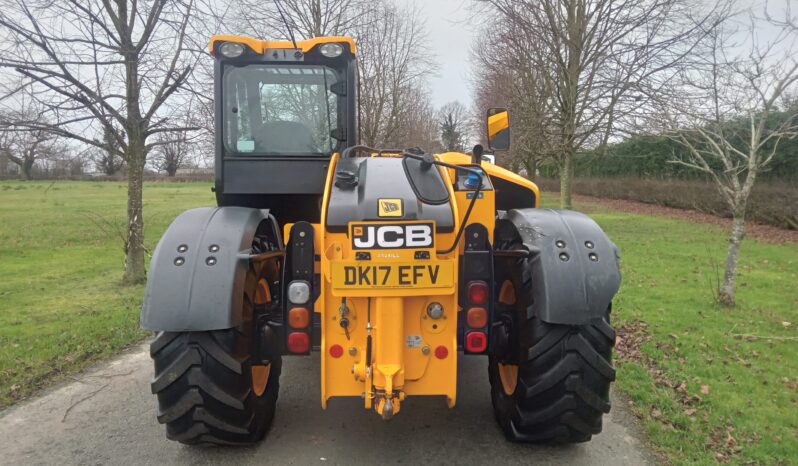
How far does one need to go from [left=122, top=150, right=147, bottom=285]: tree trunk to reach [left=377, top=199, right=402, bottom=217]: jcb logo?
6.34 m

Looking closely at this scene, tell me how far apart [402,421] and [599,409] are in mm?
1352

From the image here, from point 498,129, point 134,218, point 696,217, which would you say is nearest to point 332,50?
point 498,129

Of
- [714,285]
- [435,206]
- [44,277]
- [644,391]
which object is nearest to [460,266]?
[435,206]

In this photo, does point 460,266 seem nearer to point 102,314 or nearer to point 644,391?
point 644,391

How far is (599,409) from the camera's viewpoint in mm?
3107

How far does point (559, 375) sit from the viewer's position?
3.04 metres

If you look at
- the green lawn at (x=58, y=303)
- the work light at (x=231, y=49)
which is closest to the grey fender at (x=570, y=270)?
the work light at (x=231, y=49)

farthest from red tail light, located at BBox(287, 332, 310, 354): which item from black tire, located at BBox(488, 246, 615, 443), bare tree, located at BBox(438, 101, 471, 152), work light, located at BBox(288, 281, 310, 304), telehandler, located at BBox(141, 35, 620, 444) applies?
bare tree, located at BBox(438, 101, 471, 152)

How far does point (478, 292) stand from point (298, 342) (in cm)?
108

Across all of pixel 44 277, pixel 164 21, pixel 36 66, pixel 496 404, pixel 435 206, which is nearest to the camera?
pixel 435 206

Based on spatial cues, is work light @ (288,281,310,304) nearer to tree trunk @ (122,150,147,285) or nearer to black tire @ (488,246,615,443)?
black tire @ (488,246,615,443)

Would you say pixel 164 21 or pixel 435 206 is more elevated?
pixel 164 21

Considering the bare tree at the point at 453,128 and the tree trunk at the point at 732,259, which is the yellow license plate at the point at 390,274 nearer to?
the tree trunk at the point at 732,259

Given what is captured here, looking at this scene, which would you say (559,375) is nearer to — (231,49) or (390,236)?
(390,236)
